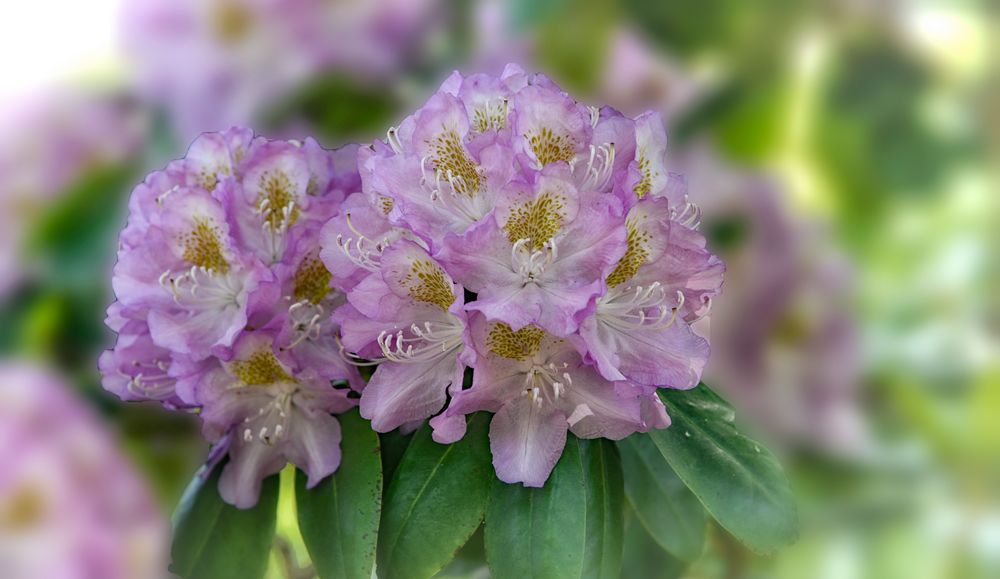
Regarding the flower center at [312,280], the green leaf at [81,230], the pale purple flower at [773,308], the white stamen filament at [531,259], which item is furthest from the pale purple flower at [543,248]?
the green leaf at [81,230]

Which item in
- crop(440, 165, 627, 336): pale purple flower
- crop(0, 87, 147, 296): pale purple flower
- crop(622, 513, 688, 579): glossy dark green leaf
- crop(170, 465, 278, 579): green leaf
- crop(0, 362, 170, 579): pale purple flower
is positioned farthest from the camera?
crop(0, 87, 147, 296): pale purple flower

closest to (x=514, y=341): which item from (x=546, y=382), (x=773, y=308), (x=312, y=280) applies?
(x=546, y=382)

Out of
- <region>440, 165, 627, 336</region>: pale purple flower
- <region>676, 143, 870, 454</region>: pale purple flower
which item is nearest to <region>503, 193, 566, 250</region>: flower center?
<region>440, 165, 627, 336</region>: pale purple flower

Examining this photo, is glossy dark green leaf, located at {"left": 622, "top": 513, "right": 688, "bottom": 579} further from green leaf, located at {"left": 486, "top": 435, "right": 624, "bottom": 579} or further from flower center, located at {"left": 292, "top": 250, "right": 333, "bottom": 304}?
flower center, located at {"left": 292, "top": 250, "right": 333, "bottom": 304}

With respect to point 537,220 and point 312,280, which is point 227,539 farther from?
point 537,220

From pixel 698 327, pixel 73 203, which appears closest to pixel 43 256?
pixel 73 203

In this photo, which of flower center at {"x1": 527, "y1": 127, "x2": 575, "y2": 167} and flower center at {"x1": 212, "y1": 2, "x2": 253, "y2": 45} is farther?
flower center at {"x1": 212, "y1": 2, "x2": 253, "y2": 45}

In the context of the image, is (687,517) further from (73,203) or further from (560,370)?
(73,203)

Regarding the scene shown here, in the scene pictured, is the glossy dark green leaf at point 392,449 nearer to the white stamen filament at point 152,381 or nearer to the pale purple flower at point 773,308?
the white stamen filament at point 152,381
